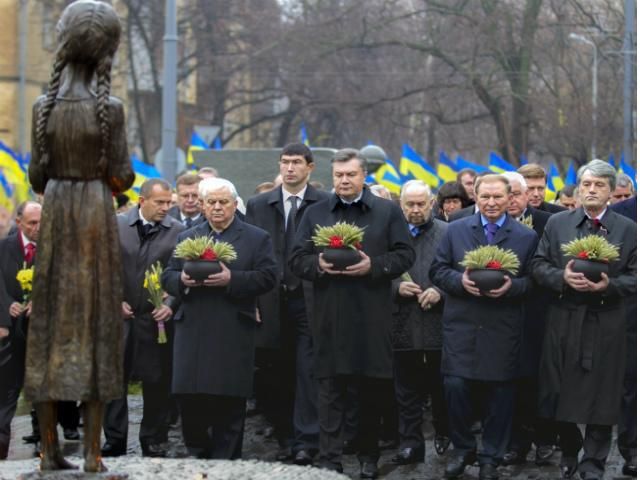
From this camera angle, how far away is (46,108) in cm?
962

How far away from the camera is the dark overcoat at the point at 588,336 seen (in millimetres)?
12477

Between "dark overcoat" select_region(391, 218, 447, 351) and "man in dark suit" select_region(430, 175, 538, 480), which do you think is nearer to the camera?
"man in dark suit" select_region(430, 175, 538, 480)

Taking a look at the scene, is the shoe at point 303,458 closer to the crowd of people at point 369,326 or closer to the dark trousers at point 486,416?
the crowd of people at point 369,326

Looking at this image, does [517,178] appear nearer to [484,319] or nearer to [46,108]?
[484,319]

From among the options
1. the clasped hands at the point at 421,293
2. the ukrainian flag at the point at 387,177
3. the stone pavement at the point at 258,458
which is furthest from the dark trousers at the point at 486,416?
the ukrainian flag at the point at 387,177

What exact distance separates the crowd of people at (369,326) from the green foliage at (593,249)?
0.11 m

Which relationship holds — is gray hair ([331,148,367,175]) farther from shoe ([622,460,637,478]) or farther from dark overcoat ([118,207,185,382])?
shoe ([622,460,637,478])

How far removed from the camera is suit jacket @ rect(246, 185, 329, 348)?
13734mm

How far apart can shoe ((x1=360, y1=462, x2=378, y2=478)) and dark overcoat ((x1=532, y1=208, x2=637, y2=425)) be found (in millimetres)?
1424

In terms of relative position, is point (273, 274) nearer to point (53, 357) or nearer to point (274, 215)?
point (274, 215)

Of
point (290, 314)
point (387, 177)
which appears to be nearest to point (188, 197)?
point (290, 314)

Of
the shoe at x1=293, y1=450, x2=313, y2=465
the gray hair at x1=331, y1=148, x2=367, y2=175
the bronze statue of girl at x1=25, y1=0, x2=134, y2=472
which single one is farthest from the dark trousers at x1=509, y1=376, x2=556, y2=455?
the bronze statue of girl at x1=25, y1=0, x2=134, y2=472

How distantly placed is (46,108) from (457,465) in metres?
4.82

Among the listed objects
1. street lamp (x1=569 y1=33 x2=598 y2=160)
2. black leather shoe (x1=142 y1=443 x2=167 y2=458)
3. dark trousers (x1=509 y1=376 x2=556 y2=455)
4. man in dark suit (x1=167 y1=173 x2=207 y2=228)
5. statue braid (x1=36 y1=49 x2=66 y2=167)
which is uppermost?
street lamp (x1=569 y1=33 x2=598 y2=160)
